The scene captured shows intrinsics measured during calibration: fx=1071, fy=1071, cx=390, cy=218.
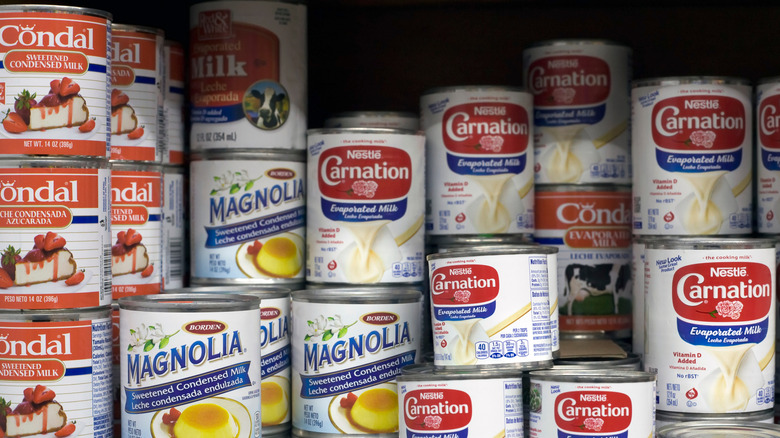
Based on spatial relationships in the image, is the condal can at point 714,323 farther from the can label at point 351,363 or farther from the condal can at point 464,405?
the can label at point 351,363

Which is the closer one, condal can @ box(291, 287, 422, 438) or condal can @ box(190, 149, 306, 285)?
condal can @ box(291, 287, 422, 438)

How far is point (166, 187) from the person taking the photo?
2.15 meters

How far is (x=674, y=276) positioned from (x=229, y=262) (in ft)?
2.86

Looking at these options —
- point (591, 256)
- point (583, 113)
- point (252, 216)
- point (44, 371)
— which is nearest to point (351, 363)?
point (252, 216)

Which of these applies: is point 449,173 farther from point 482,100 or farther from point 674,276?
point 674,276

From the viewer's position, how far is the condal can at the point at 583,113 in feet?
7.32

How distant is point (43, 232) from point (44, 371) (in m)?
0.23

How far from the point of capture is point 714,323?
1837mm

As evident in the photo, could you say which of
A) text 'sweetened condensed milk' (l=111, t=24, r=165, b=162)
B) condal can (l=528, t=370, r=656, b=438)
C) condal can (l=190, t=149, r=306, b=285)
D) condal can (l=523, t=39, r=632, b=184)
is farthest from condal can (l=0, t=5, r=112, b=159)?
condal can (l=523, t=39, r=632, b=184)

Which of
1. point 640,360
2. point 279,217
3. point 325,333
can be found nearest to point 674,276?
point 640,360

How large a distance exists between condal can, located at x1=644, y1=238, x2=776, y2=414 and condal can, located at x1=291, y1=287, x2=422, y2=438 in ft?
1.53

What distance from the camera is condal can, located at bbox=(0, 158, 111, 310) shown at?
1727 mm

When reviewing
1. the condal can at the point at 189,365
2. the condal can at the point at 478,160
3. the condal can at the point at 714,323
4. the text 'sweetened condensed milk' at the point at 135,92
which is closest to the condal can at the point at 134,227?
the text 'sweetened condensed milk' at the point at 135,92

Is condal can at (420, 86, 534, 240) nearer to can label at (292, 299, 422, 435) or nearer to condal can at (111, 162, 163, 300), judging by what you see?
can label at (292, 299, 422, 435)
